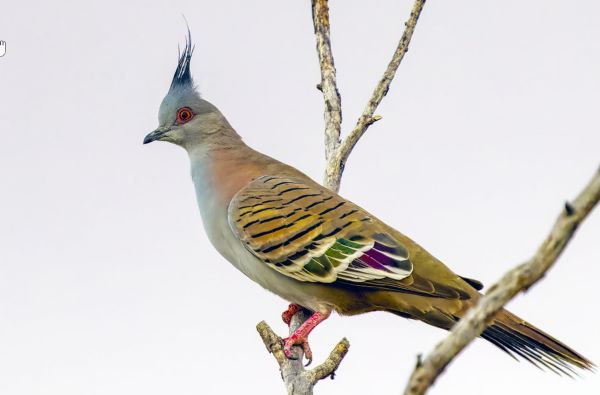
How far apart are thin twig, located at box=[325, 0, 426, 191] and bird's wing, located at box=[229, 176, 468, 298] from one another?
0.93 ft

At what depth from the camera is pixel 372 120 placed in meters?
6.82

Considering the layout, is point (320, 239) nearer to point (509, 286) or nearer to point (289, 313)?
point (289, 313)

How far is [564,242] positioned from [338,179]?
4278 mm

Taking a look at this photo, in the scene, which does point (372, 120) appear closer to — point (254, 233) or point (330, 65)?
point (330, 65)

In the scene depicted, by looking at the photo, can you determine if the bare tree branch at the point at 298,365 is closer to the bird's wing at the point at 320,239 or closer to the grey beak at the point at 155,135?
the bird's wing at the point at 320,239

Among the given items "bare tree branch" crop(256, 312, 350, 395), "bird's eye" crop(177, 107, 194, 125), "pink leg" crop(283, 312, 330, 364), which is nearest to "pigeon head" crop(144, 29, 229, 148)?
"bird's eye" crop(177, 107, 194, 125)

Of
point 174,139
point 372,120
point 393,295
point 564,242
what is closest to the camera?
point 564,242

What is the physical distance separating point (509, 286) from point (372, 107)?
415 cm

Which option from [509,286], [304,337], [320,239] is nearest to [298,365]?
[304,337]

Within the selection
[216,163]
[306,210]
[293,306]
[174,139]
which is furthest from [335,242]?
[174,139]

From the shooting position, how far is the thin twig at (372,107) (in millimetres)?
6688

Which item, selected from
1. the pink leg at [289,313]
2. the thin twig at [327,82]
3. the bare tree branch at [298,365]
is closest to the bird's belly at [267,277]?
the pink leg at [289,313]

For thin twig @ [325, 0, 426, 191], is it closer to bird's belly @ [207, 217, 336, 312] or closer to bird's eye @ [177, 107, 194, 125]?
bird's belly @ [207, 217, 336, 312]

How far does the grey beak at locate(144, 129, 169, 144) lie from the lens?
750 centimetres
